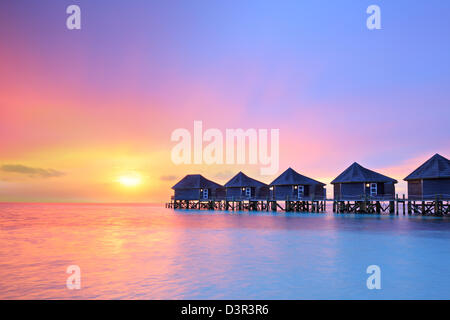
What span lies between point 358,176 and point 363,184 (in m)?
1.13

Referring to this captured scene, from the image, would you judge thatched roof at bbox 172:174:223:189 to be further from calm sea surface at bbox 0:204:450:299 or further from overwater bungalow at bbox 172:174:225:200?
calm sea surface at bbox 0:204:450:299

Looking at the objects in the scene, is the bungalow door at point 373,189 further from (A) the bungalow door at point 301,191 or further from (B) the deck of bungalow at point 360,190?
(A) the bungalow door at point 301,191

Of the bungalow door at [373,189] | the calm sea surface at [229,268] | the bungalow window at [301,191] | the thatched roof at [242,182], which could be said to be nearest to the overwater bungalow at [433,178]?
the bungalow door at [373,189]

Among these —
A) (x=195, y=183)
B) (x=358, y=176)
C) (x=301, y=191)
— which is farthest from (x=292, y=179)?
(x=195, y=183)

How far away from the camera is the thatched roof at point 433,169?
32.2 metres

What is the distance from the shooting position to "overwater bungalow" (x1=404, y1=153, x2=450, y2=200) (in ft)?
106

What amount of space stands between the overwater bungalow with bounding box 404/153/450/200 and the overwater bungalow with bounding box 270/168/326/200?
11834 millimetres

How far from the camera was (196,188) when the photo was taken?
5609 centimetres

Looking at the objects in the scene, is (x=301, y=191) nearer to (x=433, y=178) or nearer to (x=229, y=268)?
(x=433, y=178)

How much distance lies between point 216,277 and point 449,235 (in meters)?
17.2

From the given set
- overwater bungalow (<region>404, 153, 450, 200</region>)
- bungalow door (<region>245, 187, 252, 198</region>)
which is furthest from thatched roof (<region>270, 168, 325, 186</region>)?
overwater bungalow (<region>404, 153, 450, 200</region>)

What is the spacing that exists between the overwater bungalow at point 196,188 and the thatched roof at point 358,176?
75.2ft
